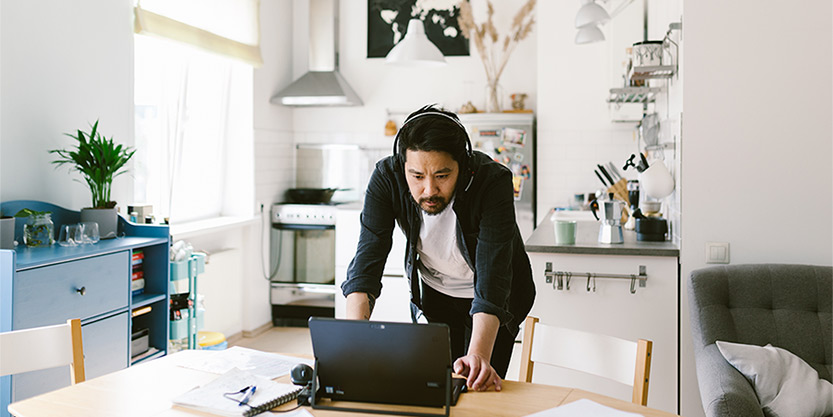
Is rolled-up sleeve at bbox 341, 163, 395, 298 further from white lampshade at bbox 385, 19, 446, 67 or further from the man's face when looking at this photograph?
white lampshade at bbox 385, 19, 446, 67

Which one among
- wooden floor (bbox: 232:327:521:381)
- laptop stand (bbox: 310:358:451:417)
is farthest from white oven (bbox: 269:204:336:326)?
laptop stand (bbox: 310:358:451:417)

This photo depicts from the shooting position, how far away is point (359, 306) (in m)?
1.92

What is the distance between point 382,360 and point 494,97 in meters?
4.30

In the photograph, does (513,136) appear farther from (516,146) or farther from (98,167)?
(98,167)

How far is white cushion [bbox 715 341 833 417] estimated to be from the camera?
2.26 m

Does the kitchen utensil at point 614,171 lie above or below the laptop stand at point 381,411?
above

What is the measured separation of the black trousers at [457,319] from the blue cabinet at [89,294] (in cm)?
145

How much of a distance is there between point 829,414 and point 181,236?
361cm

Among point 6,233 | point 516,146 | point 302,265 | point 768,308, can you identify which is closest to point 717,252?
point 768,308

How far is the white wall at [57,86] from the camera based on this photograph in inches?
115

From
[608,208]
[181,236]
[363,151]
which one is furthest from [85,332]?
[363,151]

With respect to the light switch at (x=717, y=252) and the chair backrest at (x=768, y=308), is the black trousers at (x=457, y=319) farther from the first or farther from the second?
the light switch at (x=717, y=252)

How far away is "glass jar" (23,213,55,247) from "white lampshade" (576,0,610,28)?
9.56 feet

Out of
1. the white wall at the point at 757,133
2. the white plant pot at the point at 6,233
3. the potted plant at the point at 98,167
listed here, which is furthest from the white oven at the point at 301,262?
the white wall at the point at 757,133
